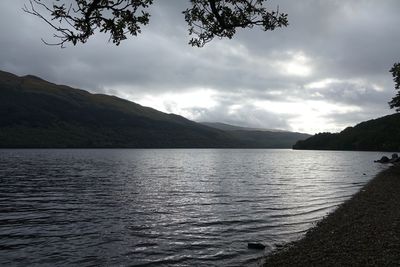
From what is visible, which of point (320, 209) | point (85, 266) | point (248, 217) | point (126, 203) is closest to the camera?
point (85, 266)

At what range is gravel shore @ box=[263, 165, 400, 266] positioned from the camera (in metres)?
17.9

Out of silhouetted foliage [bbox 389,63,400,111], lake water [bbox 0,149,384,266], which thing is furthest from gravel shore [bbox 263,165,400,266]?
silhouetted foliage [bbox 389,63,400,111]

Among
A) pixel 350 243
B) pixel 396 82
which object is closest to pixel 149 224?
pixel 350 243

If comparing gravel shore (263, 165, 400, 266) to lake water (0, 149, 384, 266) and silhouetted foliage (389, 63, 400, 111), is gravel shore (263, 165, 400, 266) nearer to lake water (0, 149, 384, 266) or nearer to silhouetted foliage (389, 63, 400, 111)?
lake water (0, 149, 384, 266)

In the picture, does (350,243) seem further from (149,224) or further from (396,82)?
(396,82)

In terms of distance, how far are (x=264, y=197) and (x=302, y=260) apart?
98.7 feet

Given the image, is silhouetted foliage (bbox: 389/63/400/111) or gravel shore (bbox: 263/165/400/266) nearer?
gravel shore (bbox: 263/165/400/266)

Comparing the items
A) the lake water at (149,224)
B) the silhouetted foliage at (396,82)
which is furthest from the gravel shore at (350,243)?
the silhouetted foliage at (396,82)

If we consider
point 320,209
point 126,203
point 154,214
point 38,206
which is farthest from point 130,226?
point 320,209

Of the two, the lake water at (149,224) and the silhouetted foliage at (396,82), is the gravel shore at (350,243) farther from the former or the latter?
the silhouetted foliage at (396,82)

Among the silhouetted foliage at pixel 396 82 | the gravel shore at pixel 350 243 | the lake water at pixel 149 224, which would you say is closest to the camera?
the gravel shore at pixel 350 243

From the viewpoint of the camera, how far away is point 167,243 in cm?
2561

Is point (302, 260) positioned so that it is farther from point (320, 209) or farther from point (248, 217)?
point (320, 209)

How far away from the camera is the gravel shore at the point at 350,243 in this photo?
17.9 metres
